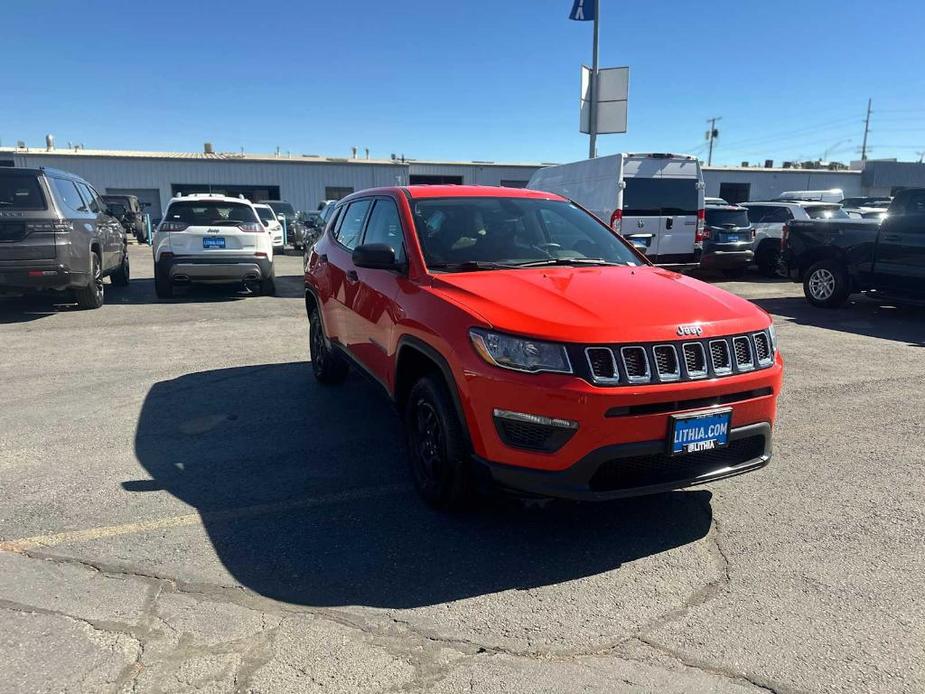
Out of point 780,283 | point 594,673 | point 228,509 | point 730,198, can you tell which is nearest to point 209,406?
point 228,509

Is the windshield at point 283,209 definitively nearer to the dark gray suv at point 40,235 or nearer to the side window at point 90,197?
the side window at point 90,197

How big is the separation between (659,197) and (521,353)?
35.2ft

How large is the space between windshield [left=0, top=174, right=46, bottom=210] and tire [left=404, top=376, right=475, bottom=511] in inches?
297

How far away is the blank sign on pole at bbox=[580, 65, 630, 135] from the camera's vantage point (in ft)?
49.6

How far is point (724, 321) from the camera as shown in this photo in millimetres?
3160

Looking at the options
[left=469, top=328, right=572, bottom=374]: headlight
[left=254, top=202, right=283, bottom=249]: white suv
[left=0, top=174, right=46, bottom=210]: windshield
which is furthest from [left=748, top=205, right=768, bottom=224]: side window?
[left=469, top=328, right=572, bottom=374]: headlight

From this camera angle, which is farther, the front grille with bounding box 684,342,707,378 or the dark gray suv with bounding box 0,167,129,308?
the dark gray suv with bounding box 0,167,129,308

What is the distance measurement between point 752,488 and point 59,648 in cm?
358

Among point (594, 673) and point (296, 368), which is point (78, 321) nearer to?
point (296, 368)

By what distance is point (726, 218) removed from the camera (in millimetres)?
15039

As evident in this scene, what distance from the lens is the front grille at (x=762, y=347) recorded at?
3227 millimetres

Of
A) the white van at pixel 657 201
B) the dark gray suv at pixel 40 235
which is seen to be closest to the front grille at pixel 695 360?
the dark gray suv at pixel 40 235

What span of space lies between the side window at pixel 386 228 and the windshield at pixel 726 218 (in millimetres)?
11970

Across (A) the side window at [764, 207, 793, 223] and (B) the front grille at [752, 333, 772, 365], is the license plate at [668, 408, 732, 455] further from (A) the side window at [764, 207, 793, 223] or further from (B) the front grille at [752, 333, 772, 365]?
(A) the side window at [764, 207, 793, 223]
